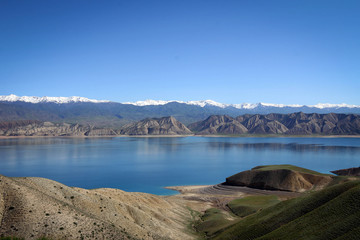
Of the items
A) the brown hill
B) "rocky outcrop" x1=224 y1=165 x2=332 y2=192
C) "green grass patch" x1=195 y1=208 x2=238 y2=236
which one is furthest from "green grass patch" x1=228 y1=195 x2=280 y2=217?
the brown hill

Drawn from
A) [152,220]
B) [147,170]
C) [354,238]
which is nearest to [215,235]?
[152,220]

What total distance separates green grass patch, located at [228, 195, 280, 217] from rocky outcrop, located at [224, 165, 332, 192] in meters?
15.7

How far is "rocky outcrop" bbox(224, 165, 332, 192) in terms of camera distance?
249 feet

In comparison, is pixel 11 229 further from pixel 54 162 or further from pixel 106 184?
pixel 54 162

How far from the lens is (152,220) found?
3953cm

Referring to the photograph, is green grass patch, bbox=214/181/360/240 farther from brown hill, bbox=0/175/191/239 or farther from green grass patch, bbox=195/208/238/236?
brown hill, bbox=0/175/191/239

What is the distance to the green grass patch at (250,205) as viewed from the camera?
52938mm

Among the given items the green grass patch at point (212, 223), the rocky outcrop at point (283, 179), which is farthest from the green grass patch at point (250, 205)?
the rocky outcrop at point (283, 179)

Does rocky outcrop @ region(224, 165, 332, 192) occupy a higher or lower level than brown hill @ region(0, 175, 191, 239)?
lower

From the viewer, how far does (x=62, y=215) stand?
26.1 metres

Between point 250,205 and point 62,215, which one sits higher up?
point 62,215

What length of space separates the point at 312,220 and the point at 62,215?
921 inches

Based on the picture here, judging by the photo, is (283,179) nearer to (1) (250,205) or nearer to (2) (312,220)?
(1) (250,205)

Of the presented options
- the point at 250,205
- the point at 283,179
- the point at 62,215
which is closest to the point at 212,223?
the point at 250,205
